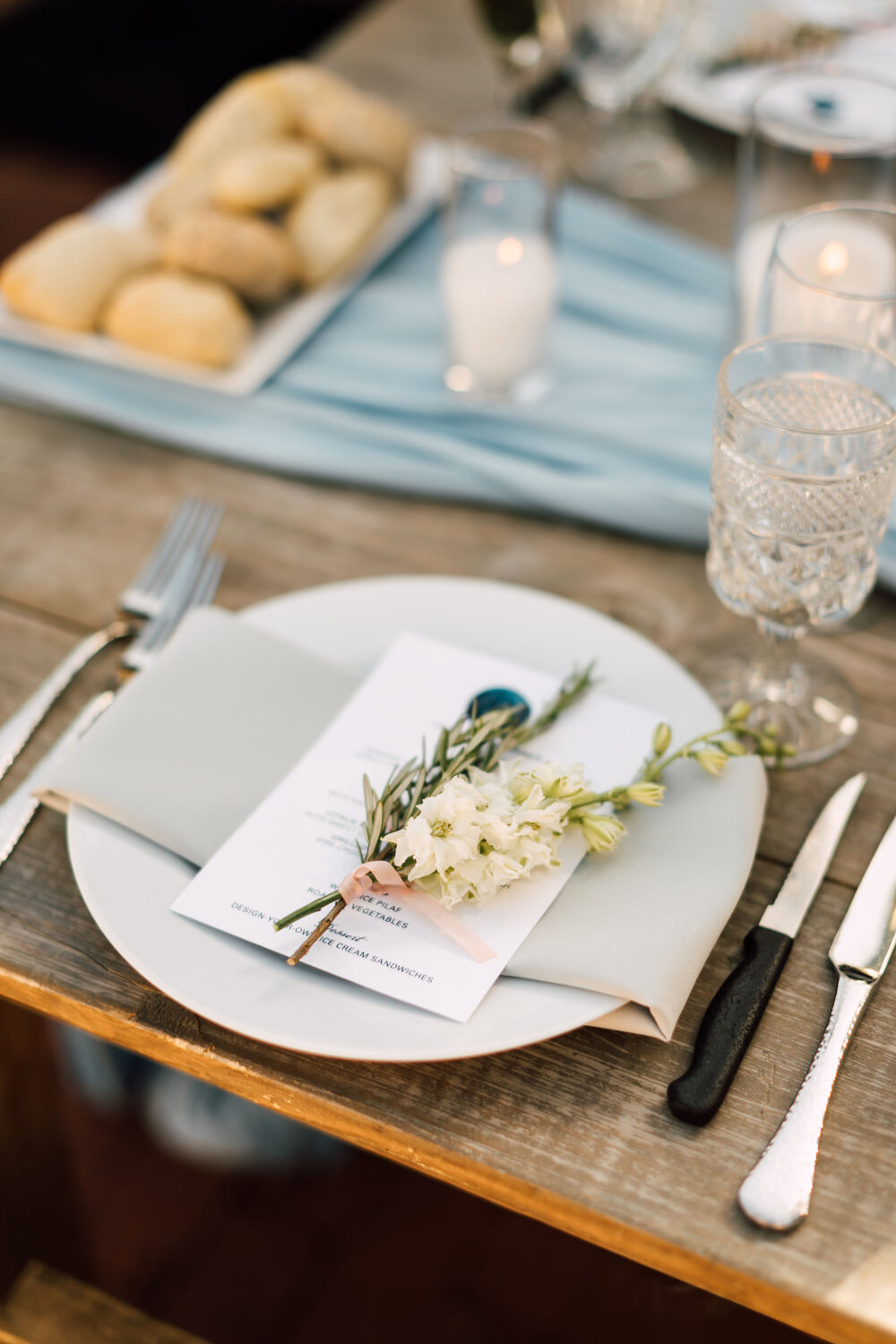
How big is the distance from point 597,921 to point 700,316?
0.73 m

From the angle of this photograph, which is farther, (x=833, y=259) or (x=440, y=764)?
(x=833, y=259)

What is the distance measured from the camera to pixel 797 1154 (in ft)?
1.71

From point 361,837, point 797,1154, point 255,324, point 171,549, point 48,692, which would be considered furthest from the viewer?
point 255,324

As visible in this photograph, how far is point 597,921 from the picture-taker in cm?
58

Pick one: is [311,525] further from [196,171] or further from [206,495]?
[196,171]

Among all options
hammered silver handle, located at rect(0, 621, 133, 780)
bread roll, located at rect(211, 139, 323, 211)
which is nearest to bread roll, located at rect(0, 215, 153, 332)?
bread roll, located at rect(211, 139, 323, 211)

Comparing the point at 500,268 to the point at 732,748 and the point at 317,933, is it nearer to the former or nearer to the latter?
the point at 732,748

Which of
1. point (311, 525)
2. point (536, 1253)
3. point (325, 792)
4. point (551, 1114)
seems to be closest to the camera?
point (551, 1114)

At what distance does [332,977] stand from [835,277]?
647 millimetres

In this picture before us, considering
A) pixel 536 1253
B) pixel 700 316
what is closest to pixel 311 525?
pixel 700 316

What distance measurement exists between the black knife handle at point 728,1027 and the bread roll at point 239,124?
3.16 feet

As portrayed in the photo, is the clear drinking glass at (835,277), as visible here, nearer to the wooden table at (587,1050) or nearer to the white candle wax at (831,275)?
the white candle wax at (831,275)

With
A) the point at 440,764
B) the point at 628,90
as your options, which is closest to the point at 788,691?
the point at 440,764

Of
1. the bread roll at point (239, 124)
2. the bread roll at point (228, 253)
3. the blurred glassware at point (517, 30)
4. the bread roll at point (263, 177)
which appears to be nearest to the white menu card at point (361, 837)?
the bread roll at point (228, 253)
